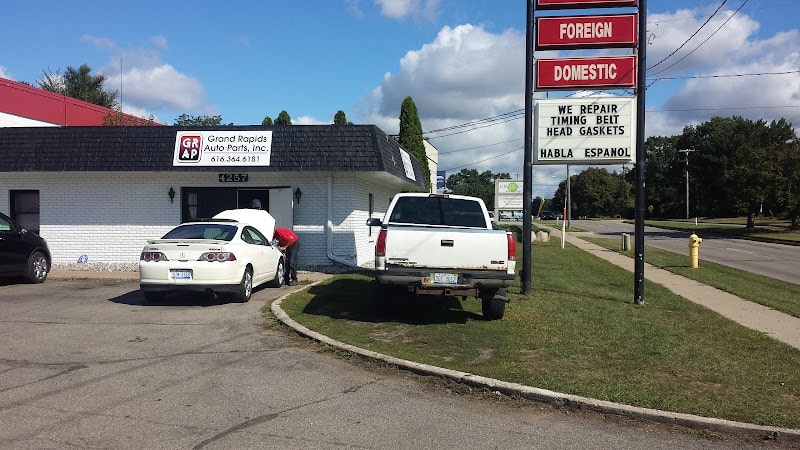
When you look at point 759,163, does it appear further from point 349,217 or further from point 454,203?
point 454,203

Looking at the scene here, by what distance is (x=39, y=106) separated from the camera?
24750 mm

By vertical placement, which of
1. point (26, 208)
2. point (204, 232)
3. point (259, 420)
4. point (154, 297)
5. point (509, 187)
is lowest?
point (259, 420)

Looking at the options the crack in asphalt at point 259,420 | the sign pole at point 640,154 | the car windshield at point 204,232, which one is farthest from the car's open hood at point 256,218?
the crack in asphalt at point 259,420

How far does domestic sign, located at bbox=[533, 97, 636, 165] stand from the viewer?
1170 cm

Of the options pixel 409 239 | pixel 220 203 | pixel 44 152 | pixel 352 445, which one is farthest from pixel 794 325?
pixel 44 152

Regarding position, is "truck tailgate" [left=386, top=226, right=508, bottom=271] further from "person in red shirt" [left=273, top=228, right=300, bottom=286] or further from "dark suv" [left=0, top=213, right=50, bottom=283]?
"dark suv" [left=0, top=213, right=50, bottom=283]

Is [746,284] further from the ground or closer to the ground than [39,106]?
closer to the ground

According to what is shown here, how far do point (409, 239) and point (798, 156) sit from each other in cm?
4305

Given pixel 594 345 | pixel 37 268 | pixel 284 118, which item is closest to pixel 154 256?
pixel 37 268

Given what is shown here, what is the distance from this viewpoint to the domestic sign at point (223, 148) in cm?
1577

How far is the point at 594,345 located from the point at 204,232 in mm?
7068

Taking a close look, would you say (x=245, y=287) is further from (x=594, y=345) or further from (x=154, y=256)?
(x=594, y=345)

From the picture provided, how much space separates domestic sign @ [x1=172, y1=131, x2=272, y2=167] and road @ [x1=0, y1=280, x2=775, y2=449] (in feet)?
26.0

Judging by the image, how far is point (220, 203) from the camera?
16.8m
